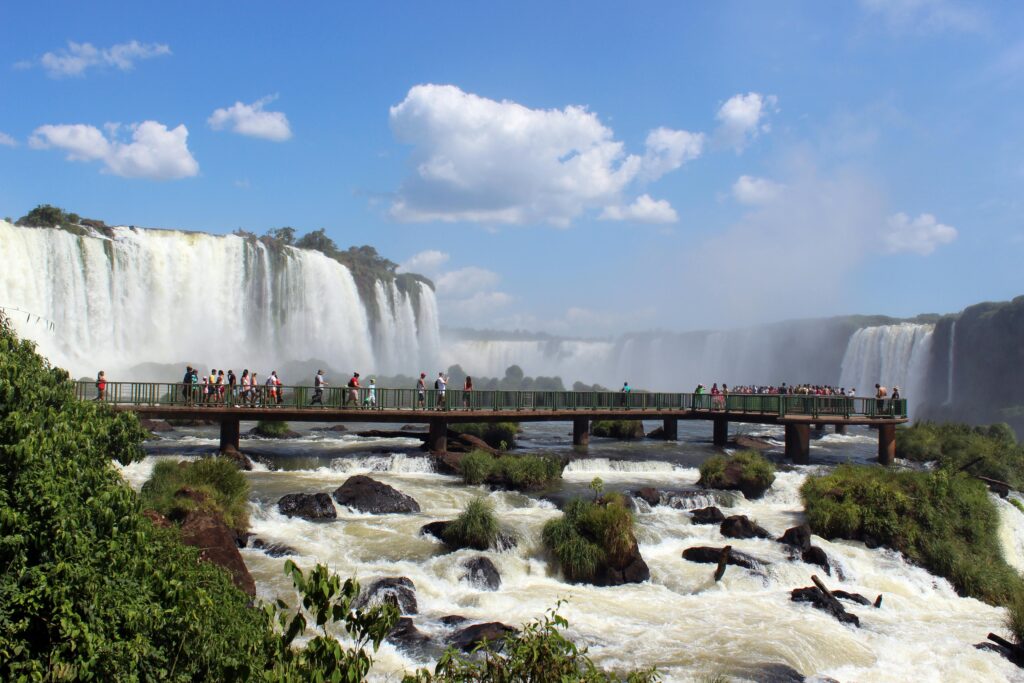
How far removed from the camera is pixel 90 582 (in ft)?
17.8

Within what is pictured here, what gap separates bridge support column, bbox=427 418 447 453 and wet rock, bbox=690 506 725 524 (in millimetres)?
10307

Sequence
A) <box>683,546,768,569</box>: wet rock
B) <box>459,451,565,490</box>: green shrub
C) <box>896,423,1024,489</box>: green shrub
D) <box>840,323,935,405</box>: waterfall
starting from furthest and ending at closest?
<box>840,323,935,405</box>: waterfall
<box>896,423,1024,489</box>: green shrub
<box>459,451,565,490</box>: green shrub
<box>683,546,768,569</box>: wet rock

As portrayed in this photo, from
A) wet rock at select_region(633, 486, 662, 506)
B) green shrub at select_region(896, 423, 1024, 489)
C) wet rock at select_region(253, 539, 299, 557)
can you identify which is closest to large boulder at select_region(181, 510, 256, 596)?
wet rock at select_region(253, 539, 299, 557)

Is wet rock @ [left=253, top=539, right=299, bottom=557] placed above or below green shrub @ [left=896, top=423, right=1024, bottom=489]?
below

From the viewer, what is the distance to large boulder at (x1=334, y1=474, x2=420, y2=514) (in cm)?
1741

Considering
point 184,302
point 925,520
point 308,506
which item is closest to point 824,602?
point 925,520

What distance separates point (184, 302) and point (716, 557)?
139 feet

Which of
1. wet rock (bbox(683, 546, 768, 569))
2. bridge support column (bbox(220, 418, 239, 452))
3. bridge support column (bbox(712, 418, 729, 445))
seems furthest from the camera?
bridge support column (bbox(712, 418, 729, 445))

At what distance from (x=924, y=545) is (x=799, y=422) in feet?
38.6

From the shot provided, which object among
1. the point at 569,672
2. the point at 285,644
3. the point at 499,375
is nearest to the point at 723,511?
the point at 569,672

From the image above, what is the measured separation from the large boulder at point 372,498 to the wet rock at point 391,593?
4.93 metres

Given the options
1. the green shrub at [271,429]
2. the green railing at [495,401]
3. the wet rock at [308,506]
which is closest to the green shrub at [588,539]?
the wet rock at [308,506]

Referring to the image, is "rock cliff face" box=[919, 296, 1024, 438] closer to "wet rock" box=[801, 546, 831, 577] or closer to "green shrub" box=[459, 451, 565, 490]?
"green shrub" box=[459, 451, 565, 490]

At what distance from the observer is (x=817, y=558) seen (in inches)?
611
